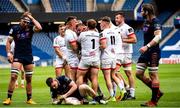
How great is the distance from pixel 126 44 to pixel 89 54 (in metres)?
2.71

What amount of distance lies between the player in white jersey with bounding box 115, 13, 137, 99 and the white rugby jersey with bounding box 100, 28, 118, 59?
26.4 inches

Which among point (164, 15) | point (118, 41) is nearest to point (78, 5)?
point (164, 15)

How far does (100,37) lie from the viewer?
1612cm

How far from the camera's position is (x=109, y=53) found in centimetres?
1684

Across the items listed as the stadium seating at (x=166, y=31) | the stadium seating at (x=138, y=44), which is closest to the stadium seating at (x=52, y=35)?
the stadium seating at (x=138, y=44)

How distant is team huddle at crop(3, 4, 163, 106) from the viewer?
1457 cm

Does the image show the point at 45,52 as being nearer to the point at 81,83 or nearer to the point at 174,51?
the point at 174,51

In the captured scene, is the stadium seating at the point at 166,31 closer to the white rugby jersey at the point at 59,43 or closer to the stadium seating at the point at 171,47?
the stadium seating at the point at 171,47

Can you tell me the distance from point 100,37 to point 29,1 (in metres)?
43.2

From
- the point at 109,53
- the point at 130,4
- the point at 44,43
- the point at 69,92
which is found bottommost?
the point at 69,92

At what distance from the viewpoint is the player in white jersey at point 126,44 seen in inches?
698

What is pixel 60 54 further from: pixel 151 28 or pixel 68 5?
pixel 68 5

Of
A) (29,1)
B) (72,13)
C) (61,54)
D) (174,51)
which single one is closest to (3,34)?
(29,1)

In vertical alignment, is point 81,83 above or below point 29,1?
below
